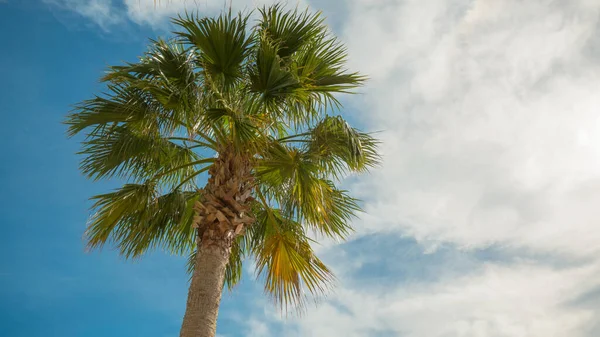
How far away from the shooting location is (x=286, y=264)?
8289 mm

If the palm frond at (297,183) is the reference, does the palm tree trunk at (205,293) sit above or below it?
below

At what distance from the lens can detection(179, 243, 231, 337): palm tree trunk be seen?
6.60 meters

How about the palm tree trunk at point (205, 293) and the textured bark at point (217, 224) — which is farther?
the textured bark at point (217, 224)

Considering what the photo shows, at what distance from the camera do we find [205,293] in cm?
679

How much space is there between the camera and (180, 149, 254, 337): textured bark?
6762 millimetres

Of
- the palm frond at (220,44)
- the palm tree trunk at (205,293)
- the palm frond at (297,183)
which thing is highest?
the palm frond at (220,44)

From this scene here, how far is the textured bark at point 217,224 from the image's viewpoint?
22.2ft

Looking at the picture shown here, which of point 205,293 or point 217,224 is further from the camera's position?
point 217,224

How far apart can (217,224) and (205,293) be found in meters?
0.93

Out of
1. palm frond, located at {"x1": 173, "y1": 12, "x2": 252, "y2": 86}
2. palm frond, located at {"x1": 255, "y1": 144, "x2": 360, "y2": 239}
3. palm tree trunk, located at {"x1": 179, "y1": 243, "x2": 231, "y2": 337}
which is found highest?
palm frond, located at {"x1": 173, "y1": 12, "x2": 252, "y2": 86}

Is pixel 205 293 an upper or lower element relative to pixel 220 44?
lower

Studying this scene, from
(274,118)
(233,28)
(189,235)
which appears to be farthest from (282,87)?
(189,235)

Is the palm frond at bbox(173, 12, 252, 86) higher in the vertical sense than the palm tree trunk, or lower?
higher

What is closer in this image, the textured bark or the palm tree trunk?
the palm tree trunk
